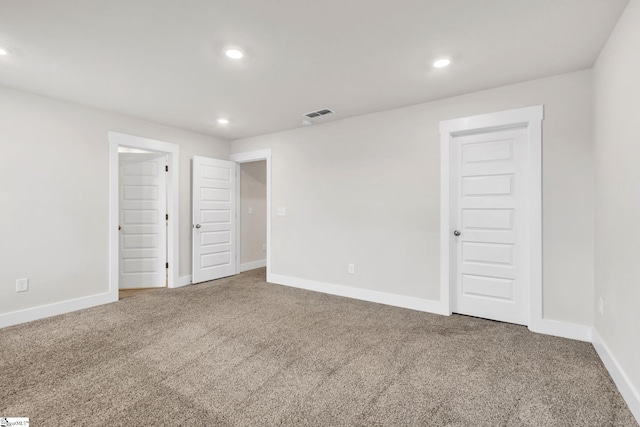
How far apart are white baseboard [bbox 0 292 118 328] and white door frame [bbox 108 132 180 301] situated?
0.12 m

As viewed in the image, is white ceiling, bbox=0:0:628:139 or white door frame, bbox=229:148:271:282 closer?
white ceiling, bbox=0:0:628:139

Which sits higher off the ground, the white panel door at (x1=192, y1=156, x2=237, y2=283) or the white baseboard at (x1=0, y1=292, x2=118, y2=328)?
the white panel door at (x1=192, y1=156, x2=237, y2=283)

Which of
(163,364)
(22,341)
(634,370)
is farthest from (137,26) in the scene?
(634,370)

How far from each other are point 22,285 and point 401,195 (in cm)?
431

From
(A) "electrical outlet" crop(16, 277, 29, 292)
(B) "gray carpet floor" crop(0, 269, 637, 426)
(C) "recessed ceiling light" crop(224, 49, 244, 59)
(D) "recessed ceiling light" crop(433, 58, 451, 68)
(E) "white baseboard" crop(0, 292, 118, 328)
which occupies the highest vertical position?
(D) "recessed ceiling light" crop(433, 58, 451, 68)

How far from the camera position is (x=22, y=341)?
267cm

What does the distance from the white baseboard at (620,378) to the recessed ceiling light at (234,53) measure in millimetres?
3427

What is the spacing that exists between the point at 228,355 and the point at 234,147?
12.6ft

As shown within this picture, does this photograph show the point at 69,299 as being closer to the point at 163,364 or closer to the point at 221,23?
the point at 163,364

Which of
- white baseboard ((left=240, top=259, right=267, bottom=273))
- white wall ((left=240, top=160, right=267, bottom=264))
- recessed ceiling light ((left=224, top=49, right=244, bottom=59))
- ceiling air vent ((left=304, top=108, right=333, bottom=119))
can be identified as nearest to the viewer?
recessed ceiling light ((left=224, top=49, right=244, bottom=59))

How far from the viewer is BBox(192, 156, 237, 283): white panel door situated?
475 centimetres

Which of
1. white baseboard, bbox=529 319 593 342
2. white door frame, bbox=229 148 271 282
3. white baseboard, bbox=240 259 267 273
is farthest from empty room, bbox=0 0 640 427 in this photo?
white baseboard, bbox=240 259 267 273

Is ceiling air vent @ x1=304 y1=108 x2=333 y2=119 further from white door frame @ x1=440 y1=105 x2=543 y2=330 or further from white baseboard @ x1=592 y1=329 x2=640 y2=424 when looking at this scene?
white baseboard @ x1=592 y1=329 x2=640 y2=424

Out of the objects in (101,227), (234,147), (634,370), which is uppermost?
(234,147)
